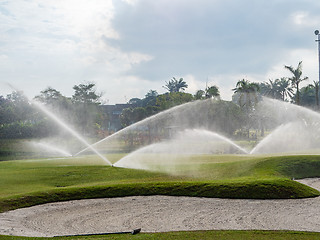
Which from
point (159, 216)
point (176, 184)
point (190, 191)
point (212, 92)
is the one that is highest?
point (212, 92)

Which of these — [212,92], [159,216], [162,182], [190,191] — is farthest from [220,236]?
[212,92]

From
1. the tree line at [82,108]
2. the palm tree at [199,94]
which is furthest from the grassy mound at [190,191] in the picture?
the palm tree at [199,94]

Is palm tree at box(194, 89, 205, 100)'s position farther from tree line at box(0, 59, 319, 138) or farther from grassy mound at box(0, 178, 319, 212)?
grassy mound at box(0, 178, 319, 212)

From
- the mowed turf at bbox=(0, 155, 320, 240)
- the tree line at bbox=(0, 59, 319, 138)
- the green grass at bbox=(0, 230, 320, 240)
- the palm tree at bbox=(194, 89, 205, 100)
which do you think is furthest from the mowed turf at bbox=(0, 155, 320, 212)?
the palm tree at bbox=(194, 89, 205, 100)

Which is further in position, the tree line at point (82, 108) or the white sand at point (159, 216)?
the tree line at point (82, 108)

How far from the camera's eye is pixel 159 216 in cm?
1611

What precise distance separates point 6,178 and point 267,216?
18318 millimetres

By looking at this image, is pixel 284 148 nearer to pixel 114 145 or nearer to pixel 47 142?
pixel 114 145

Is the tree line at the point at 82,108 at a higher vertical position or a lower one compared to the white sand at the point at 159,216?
higher

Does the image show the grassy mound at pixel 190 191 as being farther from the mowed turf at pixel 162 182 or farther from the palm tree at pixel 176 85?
the palm tree at pixel 176 85

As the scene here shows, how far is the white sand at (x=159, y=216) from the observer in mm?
14243

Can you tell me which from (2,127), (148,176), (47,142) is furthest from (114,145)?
(148,176)

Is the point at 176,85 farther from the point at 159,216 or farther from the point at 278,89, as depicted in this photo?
the point at 159,216

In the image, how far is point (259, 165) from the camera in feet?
93.7
